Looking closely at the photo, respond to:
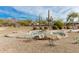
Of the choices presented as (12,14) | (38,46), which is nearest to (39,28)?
(38,46)

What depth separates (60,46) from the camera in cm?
188

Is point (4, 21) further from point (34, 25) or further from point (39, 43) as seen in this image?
point (39, 43)

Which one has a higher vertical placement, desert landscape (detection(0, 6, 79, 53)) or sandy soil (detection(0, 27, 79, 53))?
desert landscape (detection(0, 6, 79, 53))

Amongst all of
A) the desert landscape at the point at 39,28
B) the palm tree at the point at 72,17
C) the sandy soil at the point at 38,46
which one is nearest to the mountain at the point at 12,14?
the desert landscape at the point at 39,28

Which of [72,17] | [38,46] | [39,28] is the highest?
[72,17]

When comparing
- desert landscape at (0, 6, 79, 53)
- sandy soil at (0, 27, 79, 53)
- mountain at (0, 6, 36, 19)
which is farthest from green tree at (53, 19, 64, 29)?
mountain at (0, 6, 36, 19)

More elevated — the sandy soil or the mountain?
the mountain

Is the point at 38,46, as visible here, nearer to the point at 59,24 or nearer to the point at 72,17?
the point at 59,24

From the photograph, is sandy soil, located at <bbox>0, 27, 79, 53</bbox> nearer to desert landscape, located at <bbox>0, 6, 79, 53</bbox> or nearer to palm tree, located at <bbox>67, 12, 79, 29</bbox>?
desert landscape, located at <bbox>0, 6, 79, 53</bbox>

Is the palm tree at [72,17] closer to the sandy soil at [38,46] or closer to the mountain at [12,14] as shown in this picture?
the sandy soil at [38,46]

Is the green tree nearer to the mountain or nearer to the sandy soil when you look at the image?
the sandy soil
